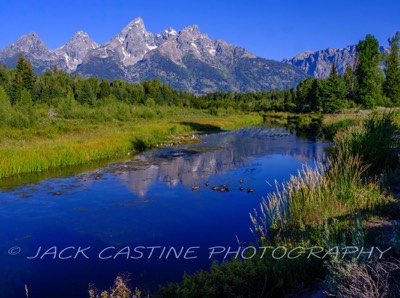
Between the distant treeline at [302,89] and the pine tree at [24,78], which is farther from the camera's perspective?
the pine tree at [24,78]

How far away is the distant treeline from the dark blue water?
4019 centimetres

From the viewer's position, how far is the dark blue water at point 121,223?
9.91m

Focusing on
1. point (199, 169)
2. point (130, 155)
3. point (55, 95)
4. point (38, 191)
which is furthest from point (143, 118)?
point (38, 191)

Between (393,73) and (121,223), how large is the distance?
60289mm

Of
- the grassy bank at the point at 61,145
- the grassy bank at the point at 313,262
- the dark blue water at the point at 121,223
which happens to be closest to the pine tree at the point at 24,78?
the grassy bank at the point at 61,145

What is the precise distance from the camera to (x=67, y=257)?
36.8ft

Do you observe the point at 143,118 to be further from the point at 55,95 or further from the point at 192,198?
the point at 192,198

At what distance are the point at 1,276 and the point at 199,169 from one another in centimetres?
1594

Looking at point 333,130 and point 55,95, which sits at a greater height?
point 55,95

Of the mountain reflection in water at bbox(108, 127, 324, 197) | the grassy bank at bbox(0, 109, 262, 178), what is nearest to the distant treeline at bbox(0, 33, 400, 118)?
the grassy bank at bbox(0, 109, 262, 178)

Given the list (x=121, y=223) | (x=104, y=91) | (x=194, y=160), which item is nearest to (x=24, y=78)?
(x=104, y=91)

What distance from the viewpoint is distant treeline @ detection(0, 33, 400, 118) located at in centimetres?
5728

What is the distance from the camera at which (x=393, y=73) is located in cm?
6038

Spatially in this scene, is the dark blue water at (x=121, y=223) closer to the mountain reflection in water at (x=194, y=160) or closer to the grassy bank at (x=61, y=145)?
the mountain reflection in water at (x=194, y=160)
